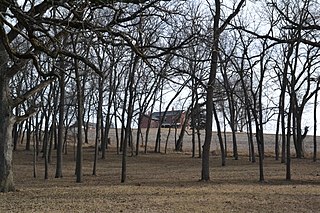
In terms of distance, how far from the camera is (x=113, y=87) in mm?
38719

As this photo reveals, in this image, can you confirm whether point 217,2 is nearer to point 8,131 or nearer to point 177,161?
point 8,131

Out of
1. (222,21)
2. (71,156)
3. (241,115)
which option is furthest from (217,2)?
(241,115)

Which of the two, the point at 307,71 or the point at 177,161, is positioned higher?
the point at 307,71

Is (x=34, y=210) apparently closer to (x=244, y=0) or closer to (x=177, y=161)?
(x=244, y=0)

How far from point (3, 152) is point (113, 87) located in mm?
24866

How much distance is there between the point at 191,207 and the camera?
A: 11359 millimetres

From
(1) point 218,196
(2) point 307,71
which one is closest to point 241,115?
(2) point 307,71

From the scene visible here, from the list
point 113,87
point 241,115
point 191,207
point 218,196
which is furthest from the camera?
point 241,115

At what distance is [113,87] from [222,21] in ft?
66.1

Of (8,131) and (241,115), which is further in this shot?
(241,115)

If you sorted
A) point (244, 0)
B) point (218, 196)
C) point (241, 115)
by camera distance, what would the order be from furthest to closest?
point (241, 115) < point (244, 0) < point (218, 196)

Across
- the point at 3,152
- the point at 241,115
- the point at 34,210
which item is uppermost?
the point at 241,115

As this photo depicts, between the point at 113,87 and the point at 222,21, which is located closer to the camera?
the point at 222,21

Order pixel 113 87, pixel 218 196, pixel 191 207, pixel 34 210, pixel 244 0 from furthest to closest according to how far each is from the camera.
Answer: pixel 113 87 < pixel 244 0 < pixel 218 196 < pixel 191 207 < pixel 34 210
